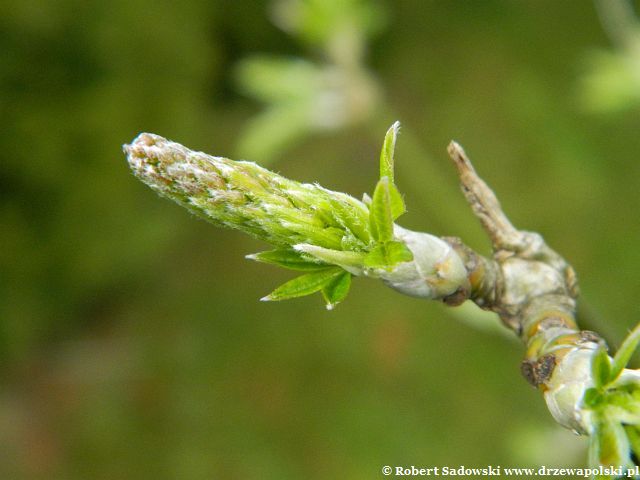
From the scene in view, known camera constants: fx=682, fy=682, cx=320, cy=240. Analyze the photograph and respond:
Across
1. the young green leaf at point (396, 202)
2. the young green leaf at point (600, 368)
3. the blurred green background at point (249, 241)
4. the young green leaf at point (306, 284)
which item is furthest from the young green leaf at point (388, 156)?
the blurred green background at point (249, 241)

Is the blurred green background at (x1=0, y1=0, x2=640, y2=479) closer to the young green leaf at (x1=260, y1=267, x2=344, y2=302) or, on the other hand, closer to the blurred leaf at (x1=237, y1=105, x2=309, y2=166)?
the blurred leaf at (x1=237, y1=105, x2=309, y2=166)

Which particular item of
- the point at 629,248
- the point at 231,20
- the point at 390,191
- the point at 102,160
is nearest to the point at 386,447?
the point at 629,248

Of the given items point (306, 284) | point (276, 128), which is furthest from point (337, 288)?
point (276, 128)

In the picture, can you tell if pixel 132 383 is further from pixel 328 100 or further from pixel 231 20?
pixel 328 100

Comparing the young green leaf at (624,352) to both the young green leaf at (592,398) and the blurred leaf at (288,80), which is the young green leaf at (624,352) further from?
the blurred leaf at (288,80)

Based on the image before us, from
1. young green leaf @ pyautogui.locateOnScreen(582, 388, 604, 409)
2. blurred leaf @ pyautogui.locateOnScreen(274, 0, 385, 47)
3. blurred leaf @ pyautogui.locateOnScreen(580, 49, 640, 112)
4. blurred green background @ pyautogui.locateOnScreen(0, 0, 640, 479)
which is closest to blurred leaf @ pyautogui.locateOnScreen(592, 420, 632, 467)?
young green leaf @ pyautogui.locateOnScreen(582, 388, 604, 409)

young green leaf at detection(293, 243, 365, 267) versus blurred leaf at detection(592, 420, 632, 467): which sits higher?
young green leaf at detection(293, 243, 365, 267)

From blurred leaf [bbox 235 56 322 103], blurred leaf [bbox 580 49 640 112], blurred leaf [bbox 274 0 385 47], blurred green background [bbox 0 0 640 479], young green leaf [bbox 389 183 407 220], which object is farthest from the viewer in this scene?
blurred green background [bbox 0 0 640 479]
